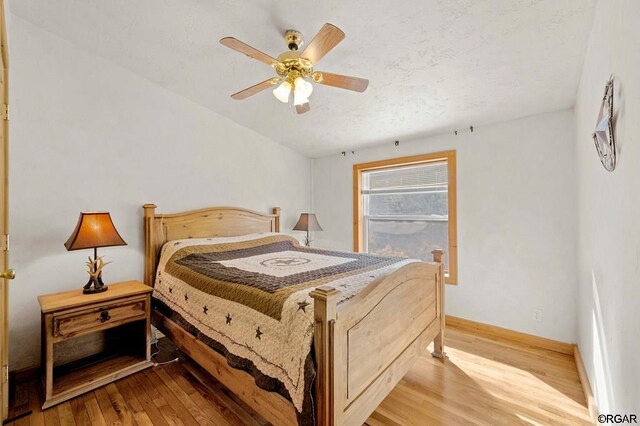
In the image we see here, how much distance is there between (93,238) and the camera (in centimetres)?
215

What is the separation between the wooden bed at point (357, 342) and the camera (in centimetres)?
126

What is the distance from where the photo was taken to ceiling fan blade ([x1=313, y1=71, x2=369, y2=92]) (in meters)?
1.86

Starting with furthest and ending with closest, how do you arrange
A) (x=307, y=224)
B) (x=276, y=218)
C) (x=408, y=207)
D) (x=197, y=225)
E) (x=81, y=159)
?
(x=307, y=224) < (x=276, y=218) < (x=408, y=207) < (x=197, y=225) < (x=81, y=159)

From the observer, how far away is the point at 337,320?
129cm

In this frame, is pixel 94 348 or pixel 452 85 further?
pixel 94 348

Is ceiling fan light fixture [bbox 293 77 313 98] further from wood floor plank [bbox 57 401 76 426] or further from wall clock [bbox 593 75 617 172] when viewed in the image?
wood floor plank [bbox 57 401 76 426]

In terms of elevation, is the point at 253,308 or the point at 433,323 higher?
the point at 253,308

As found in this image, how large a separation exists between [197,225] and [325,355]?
2329 mm

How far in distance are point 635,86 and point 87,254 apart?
350cm

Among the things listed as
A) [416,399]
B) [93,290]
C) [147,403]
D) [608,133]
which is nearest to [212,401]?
[147,403]

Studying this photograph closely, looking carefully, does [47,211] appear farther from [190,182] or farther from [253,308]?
[253,308]

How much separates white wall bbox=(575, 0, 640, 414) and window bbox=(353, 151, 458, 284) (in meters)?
1.25

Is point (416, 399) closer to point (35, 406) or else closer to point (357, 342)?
point (357, 342)

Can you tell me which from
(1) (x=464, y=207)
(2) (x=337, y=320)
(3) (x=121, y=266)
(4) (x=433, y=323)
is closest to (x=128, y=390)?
(3) (x=121, y=266)
